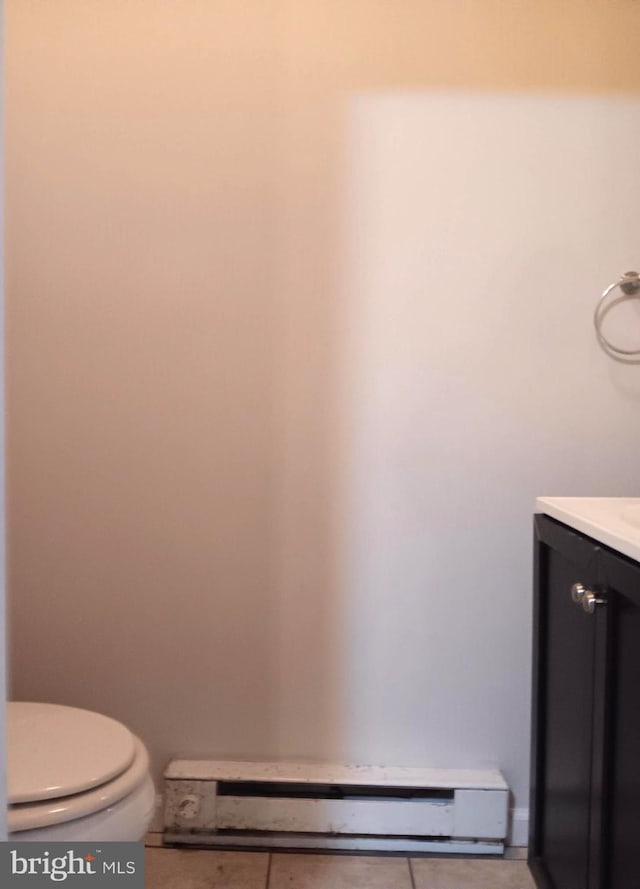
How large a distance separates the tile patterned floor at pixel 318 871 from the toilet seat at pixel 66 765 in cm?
47

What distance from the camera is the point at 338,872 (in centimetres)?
155

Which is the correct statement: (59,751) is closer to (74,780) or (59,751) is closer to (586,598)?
(74,780)

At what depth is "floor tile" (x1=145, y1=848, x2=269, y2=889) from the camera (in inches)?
59.5

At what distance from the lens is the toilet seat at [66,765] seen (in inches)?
41.9

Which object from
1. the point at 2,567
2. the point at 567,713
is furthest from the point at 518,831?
the point at 2,567

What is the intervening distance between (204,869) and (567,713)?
901 mm

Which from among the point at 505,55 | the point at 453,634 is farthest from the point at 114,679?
the point at 505,55

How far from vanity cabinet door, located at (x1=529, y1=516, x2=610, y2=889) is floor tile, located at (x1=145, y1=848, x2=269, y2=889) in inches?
23.7

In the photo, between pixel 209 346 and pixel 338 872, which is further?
pixel 209 346

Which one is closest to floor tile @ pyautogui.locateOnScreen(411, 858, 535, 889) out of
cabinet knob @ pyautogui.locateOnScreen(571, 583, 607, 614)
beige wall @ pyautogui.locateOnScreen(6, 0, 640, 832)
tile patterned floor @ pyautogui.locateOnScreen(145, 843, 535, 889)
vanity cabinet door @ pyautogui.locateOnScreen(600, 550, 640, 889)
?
tile patterned floor @ pyautogui.locateOnScreen(145, 843, 535, 889)

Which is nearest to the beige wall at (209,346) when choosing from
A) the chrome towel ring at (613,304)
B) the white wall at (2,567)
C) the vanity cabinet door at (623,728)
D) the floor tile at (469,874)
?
the chrome towel ring at (613,304)

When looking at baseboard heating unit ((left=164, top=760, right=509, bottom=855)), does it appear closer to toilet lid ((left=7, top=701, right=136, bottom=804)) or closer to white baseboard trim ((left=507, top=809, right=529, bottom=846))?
white baseboard trim ((left=507, top=809, right=529, bottom=846))

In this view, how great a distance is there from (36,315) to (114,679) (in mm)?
866

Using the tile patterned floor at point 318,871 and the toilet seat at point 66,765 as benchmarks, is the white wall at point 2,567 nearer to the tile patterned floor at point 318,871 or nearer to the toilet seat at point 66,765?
the toilet seat at point 66,765
